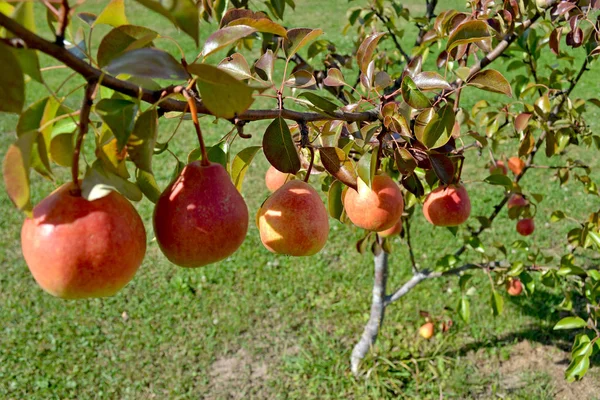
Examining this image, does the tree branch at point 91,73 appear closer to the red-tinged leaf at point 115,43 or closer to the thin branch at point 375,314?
the red-tinged leaf at point 115,43

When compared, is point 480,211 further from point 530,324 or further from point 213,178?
point 213,178

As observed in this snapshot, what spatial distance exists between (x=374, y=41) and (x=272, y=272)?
232 centimetres

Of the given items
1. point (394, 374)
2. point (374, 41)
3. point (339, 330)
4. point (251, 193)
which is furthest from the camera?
point (251, 193)

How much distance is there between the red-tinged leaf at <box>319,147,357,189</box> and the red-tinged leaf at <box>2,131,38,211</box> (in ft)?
1.70

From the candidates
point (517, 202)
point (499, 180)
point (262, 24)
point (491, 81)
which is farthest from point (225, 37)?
point (517, 202)

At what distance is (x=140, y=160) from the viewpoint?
0.70 meters

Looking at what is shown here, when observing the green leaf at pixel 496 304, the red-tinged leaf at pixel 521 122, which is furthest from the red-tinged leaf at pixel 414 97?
the green leaf at pixel 496 304

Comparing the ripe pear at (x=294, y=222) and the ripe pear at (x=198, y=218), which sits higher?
the ripe pear at (x=198, y=218)

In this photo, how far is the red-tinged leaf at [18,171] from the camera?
616 mm

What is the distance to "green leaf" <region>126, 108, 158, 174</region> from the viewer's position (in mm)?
699

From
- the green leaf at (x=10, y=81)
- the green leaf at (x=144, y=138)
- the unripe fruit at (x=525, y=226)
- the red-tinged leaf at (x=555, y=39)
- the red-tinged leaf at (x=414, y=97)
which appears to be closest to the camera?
the green leaf at (x=10, y=81)

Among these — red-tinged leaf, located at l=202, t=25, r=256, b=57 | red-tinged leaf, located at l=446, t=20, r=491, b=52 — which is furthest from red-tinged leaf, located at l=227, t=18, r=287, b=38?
red-tinged leaf, located at l=446, t=20, r=491, b=52

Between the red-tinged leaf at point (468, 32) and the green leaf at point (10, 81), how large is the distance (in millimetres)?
840

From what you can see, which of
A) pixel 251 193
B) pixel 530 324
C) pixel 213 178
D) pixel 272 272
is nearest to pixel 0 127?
pixel 251 193
